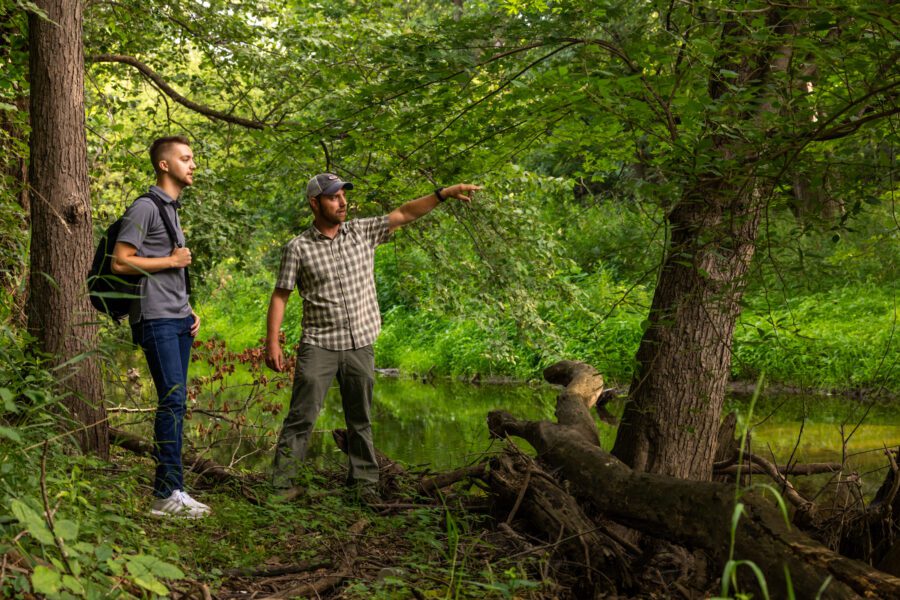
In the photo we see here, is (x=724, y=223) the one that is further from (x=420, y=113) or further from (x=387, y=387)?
(x=387, y=387)

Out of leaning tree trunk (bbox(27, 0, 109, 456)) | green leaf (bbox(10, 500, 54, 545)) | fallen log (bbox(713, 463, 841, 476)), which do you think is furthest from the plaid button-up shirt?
green leaf (bbox(10, 500, 54, 545))

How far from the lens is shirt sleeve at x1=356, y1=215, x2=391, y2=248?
539 centimetres

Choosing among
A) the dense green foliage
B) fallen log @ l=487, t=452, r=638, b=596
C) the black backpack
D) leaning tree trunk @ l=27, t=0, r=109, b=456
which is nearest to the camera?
the dense green foliage

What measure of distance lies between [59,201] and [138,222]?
0.71 metres

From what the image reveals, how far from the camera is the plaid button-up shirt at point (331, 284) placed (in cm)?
516

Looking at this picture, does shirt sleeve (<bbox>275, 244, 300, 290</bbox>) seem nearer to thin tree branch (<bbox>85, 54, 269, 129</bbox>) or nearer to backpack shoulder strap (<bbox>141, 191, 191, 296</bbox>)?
backpack shoulder strap (<bbox>141, 191, 191, 296</bbox>)

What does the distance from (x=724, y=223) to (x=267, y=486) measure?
306 cm

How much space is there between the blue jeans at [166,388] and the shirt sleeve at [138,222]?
0.42 m

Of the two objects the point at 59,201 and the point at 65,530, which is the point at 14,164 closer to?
the point at 59,201

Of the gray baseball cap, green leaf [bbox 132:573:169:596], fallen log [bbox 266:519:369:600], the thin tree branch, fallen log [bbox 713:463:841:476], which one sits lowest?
fallen log [bbox 266:519:369:600]

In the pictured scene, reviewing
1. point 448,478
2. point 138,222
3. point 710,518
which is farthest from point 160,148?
point 710,518

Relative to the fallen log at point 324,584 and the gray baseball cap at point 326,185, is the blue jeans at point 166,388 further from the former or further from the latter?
the gray baseball cap at point 326,185

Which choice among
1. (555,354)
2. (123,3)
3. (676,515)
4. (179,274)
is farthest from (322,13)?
(676,515)

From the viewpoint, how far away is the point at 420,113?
5188 millimetres
